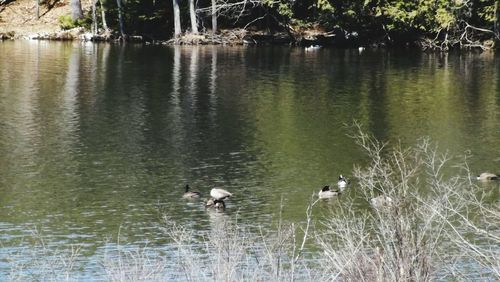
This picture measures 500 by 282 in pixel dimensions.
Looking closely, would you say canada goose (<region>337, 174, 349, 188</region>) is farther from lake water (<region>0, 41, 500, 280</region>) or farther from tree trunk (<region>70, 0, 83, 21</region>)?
tree trunk (<region>70, 0, 83, 21</region>)

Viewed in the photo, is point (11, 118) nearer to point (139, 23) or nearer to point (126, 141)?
point (126, 141)

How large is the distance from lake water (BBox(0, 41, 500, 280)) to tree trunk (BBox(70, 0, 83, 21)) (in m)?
14.8

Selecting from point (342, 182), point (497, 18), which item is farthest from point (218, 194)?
point (497, 18)

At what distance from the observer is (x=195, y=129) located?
41688 mm

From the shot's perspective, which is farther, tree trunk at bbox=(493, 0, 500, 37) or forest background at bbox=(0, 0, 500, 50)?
forest background at bbox=(0, 0, 500, 50)

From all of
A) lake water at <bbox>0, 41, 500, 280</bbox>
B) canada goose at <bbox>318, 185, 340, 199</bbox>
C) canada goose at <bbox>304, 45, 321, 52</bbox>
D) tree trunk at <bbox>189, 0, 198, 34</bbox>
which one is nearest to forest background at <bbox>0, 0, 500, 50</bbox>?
tree trunk at <bbox>189, 0, 198, 34</bbox>

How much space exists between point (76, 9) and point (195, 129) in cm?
4810

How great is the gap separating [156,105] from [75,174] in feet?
51.7

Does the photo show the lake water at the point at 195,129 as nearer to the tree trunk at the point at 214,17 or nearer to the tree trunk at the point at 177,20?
the tree trunk at the point at 214,17

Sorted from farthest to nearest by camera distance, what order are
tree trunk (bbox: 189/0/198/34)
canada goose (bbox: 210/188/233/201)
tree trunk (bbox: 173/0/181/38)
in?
tree trunk (bbox: 189/0/198/34)
tree trunk (bbox: 173/0/181/38)
canada goose (bbox: 210/188/233/201)

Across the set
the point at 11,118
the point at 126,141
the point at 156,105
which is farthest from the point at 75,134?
the point at 156,105

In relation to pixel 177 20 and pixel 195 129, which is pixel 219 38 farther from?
pixel 195 129

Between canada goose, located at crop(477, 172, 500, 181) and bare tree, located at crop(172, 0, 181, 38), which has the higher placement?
bare tree, located at crop(172, 0, 181, 38)

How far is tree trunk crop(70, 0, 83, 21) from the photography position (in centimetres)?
8631
